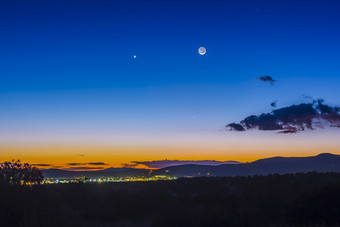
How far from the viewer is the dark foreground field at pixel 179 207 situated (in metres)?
23.8

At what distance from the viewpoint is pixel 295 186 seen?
38.9 meters

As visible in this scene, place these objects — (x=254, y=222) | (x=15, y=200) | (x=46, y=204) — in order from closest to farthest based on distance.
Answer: (x=15, y=200), (x=46, y=204), (x=254, y=222)

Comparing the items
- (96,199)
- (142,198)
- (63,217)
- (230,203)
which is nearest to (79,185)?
(96,199)

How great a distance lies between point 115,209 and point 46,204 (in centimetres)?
1472

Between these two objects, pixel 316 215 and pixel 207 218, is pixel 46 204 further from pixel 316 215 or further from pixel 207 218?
pixel 316 215

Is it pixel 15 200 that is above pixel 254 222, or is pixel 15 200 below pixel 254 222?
above

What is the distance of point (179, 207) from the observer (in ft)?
118

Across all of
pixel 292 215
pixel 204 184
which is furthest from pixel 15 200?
pixel 204 184

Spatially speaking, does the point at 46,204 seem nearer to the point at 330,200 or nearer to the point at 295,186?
the point at 330,200

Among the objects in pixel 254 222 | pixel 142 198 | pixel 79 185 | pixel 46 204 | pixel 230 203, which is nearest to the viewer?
pixel 46 204

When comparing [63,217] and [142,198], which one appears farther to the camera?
[142,198]

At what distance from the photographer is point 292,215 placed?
28.0 m

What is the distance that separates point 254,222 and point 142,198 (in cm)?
1891

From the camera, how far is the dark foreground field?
77.9ft
